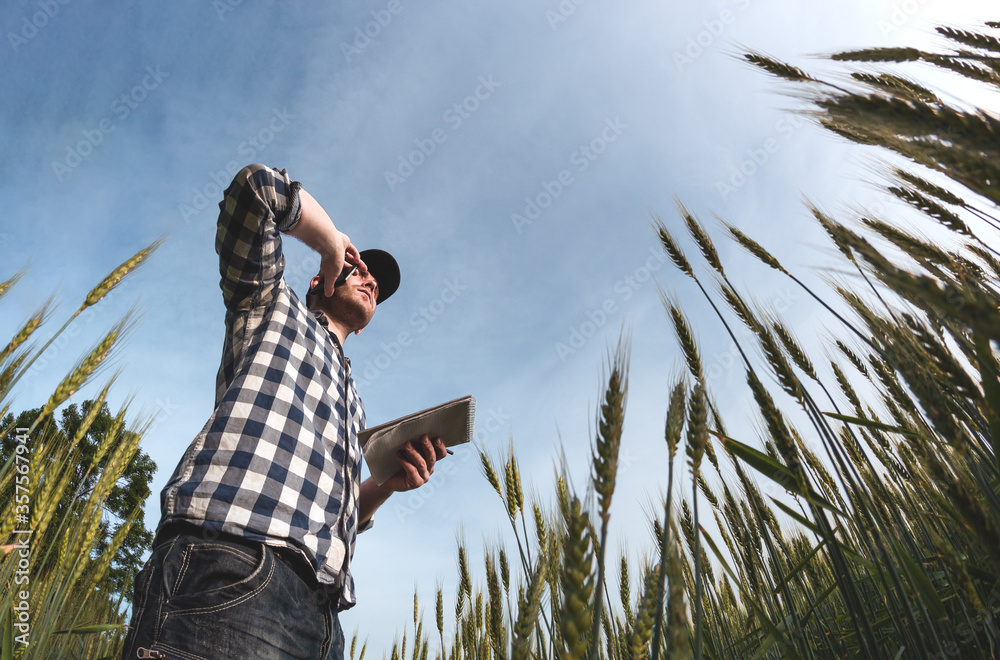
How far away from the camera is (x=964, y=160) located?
81 centimetres

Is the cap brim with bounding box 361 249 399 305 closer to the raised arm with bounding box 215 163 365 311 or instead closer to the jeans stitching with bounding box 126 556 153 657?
the raised arm with bounding box 215 163 365 311

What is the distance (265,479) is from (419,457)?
2.95 feet

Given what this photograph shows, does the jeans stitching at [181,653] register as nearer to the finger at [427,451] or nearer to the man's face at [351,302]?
the finger at [427,451]

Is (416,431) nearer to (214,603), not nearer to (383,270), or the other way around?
(214,603)

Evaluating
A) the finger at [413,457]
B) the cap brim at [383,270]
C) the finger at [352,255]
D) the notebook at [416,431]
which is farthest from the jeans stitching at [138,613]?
the cap brim at [383,270]

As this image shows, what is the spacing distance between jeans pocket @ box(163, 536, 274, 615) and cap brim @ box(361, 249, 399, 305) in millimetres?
2133

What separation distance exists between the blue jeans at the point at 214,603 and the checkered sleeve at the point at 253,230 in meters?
0.95

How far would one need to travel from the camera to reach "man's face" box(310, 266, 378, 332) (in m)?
2.88

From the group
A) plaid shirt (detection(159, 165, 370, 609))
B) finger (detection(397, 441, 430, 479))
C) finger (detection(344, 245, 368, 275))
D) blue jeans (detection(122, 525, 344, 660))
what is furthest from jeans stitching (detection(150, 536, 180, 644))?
finger (detection(344, 245, 368, 275))

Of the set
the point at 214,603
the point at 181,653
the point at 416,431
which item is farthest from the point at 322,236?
the point at 181,653

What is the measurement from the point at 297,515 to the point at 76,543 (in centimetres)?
97

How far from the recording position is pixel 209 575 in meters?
1.51

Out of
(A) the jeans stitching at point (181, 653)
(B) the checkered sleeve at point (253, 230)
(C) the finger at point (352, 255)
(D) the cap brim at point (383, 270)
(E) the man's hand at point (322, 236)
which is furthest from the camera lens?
(D) the cap brim at point (383, 270)

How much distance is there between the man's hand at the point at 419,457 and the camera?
100.0 inches
